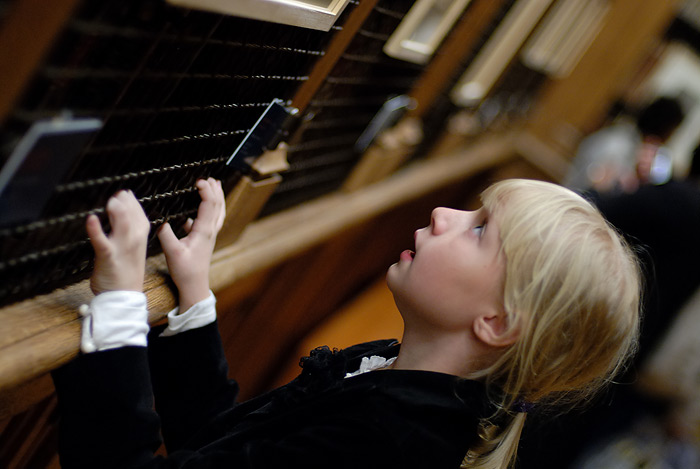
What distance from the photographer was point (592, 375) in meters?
1.35

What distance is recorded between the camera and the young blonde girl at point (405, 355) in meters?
1.04

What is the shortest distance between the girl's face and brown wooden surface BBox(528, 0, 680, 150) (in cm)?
468

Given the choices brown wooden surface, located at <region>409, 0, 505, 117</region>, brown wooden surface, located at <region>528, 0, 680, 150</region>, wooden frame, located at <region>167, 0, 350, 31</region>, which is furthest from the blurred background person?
wooden frame, located at <region>167, 0, 350, 31</region>

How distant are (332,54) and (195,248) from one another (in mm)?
682

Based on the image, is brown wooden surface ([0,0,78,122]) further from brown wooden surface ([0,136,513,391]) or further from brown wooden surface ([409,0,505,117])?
brown wooden surface ([409,0,505,117])

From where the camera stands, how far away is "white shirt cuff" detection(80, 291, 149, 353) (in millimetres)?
1029

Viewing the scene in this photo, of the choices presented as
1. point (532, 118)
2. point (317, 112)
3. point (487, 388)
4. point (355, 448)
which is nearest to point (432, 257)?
point (487, 388)

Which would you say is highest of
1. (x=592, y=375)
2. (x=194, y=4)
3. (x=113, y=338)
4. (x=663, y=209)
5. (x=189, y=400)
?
(x=663, y=209)

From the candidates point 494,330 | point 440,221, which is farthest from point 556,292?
point 440,221

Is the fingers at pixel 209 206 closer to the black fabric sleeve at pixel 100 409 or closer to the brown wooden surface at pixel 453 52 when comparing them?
the black fabric sleeve at pixel 100 409

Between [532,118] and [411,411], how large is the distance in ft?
16.5

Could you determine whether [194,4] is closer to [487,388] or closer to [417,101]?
[487,388]

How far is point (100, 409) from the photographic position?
41.0 inches

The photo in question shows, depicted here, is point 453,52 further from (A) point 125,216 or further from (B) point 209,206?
(A) point 125,216
